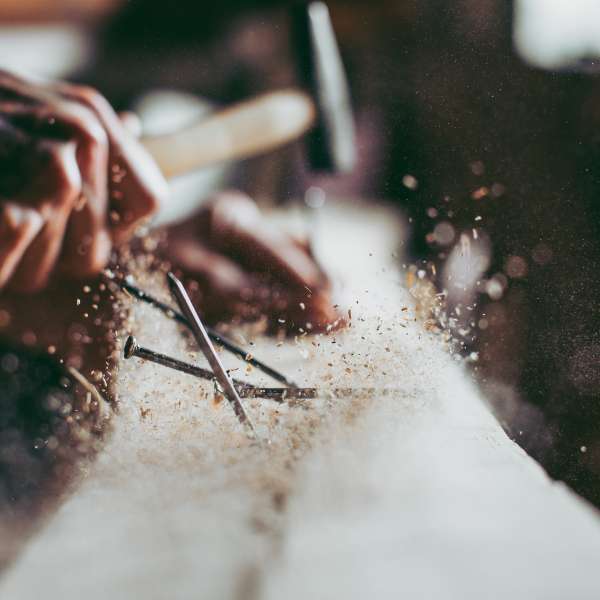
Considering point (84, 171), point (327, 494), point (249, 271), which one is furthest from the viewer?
point (249, 271)

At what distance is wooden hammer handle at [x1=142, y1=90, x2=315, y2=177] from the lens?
0.63 metres

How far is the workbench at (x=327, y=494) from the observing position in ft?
1.31

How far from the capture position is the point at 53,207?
1.76 ft

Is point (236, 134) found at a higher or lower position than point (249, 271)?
higher

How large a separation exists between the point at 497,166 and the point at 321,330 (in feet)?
0.78

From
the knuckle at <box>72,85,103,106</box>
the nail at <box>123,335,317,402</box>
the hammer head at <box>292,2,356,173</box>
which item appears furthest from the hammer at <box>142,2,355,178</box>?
the nail at <box>123,335,317,402</box>

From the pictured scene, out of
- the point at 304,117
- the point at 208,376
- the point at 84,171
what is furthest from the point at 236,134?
the point at 208,376

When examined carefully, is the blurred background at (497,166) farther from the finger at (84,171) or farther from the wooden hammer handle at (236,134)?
the finger at (84,171)

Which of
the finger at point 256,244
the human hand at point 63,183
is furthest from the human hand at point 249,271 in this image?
the human hand at point 63,183

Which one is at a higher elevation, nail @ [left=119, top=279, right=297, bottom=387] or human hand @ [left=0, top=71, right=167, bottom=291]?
human hand @ [left=0, top=71, right=167, bottom=291]

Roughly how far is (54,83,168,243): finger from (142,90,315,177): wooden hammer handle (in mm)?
35

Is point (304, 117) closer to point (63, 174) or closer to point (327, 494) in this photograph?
point (63, 174)

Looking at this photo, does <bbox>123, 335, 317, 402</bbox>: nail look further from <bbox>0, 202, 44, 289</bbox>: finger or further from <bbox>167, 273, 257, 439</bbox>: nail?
<bbox>0, 202, 44, 289</bbox>: finger

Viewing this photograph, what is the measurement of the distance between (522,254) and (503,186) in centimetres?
7
